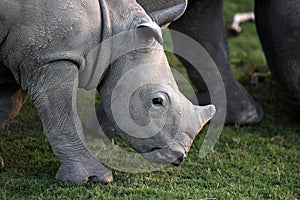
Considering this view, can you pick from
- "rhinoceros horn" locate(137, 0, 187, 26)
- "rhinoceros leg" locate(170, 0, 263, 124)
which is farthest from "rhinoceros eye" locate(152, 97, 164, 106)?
"rhinoceros leg" locate(170, 0, 263, 124)

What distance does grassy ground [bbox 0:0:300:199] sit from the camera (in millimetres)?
4582

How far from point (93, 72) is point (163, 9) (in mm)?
718

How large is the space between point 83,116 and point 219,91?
1.13m

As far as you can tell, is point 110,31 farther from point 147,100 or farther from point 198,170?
point 198,170

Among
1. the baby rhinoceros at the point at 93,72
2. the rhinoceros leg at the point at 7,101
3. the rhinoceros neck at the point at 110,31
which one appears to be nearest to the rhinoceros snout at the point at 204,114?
the baby rhinoceros at the point at 93,72

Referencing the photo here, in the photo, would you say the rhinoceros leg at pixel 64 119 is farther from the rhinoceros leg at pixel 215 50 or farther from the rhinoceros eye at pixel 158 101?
the rhinoceros leg at pixel 215 50

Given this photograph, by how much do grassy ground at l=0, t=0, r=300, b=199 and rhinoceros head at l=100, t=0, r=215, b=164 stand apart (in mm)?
248

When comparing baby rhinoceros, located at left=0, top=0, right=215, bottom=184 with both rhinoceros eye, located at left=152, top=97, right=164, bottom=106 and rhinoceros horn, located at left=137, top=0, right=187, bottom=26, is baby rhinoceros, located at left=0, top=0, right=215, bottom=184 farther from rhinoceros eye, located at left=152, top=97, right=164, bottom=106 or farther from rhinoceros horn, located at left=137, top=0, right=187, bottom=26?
rhinoceros horn, located at left=137, top=0, right=187, bottom=26

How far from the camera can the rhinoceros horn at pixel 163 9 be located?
490cm

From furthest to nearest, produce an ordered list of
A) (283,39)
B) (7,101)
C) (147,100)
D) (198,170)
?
(283,39) < (198,170) < (7,101) < (147,100)

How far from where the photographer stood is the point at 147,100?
4.59 metres

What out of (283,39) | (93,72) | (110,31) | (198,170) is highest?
(110,31)

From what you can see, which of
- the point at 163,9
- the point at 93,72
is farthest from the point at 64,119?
the point at 163,9

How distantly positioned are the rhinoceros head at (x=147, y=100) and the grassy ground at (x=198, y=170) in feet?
0.81
